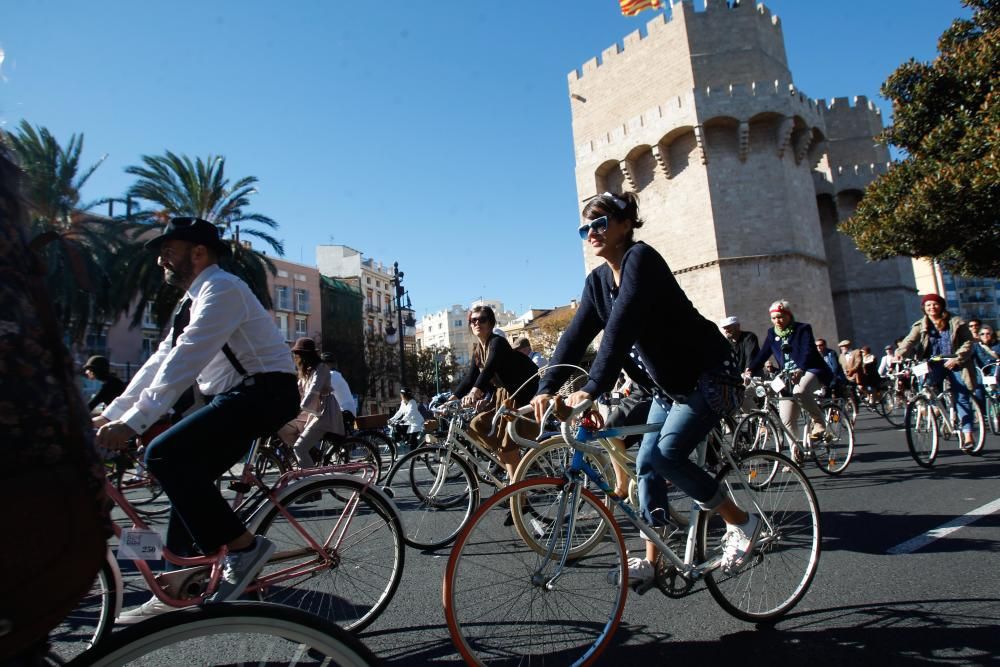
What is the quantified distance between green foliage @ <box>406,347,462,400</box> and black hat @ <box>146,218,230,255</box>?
158 feet

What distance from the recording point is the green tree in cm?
1449

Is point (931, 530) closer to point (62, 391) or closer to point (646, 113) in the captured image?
point (62, 391)

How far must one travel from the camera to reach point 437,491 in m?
5.27

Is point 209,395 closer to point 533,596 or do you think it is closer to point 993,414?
point 533,596

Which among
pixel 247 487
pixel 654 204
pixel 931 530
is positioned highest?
pixel 654 204

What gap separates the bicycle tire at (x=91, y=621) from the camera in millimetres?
2643

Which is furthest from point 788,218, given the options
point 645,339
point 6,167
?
point 6,167

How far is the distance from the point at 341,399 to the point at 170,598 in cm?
767

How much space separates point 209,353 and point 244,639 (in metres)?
1.48

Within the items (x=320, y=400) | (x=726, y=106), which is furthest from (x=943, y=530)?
(x=726, y=106)

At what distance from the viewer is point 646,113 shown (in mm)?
34125

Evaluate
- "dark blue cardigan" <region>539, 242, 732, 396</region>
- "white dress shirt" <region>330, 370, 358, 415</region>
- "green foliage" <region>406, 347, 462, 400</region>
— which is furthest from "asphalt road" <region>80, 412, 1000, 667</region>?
"green foliage" <region>406, 347, 462, 400</region>

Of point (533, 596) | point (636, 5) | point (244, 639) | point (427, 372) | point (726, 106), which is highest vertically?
point (636, 5)

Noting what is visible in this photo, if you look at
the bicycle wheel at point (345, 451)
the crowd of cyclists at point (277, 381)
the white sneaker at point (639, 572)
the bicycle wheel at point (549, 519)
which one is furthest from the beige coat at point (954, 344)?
the bicycle wheel at point (345, 451)
